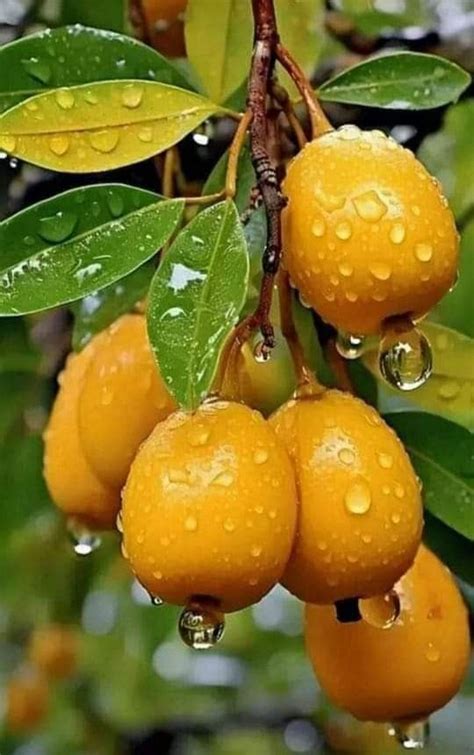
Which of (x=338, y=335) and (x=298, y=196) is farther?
(x=338, y=335)

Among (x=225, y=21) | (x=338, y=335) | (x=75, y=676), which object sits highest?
(x=225, y=21)

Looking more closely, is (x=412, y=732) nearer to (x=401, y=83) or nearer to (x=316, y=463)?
(x=316, y=463)

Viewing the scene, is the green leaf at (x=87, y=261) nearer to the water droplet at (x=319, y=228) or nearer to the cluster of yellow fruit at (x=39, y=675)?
the water droplet at (x=319, y=228)

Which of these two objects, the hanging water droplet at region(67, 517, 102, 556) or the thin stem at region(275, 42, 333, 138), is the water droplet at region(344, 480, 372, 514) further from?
the hanging water droplet at region(67, 517, 102, 556)

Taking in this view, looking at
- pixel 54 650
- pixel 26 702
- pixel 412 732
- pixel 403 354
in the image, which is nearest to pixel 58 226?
pixel 403 354

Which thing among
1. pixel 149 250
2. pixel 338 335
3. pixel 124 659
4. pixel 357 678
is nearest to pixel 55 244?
pixel 149 250

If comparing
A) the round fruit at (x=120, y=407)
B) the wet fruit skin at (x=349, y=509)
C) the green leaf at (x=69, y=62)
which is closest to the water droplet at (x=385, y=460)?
the wet fruit skin at (x=349, y=509)

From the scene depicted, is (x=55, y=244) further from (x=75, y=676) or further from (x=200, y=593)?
(x=75, y=676)
